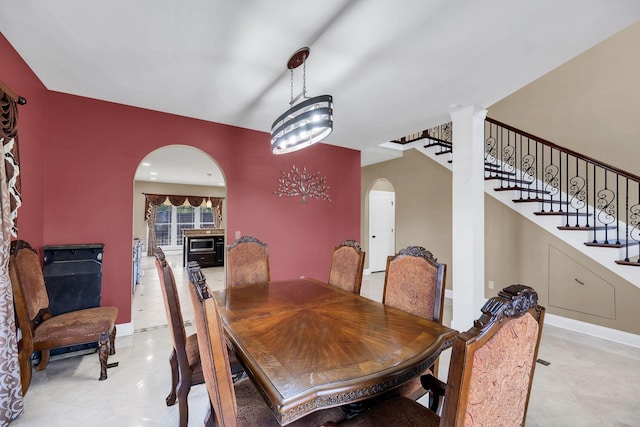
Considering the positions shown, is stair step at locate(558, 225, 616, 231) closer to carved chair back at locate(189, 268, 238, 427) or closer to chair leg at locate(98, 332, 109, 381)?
carved chair back at locate(189, 268, 238, 427)

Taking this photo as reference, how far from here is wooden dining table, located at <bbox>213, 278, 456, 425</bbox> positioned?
985mm

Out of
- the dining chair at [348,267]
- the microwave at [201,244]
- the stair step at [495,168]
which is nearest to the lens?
the dining chair at [348,267]

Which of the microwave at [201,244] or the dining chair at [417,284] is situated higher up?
the dining chair at [417,284]

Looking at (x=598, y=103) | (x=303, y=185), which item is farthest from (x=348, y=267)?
(x=598, y=103)

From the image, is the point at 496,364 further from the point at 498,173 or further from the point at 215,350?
the point at 498,173

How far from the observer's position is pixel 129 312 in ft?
10.2

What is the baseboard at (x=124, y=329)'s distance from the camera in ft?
10.0

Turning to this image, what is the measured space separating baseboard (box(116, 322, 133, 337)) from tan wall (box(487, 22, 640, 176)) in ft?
20.1

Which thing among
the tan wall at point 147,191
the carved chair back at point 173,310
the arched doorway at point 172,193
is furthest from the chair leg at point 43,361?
the tan wall at point 147,191

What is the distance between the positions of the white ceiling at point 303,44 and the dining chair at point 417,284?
1516mm

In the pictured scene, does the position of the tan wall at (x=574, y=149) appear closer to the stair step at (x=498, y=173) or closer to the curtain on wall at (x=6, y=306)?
the stair step at (x=498, y=173)

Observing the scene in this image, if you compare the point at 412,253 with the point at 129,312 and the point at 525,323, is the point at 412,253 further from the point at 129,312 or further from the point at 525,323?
the point at 129,312

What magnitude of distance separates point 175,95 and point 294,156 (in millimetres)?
1830

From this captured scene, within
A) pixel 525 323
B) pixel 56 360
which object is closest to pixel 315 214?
pixel 56 360
